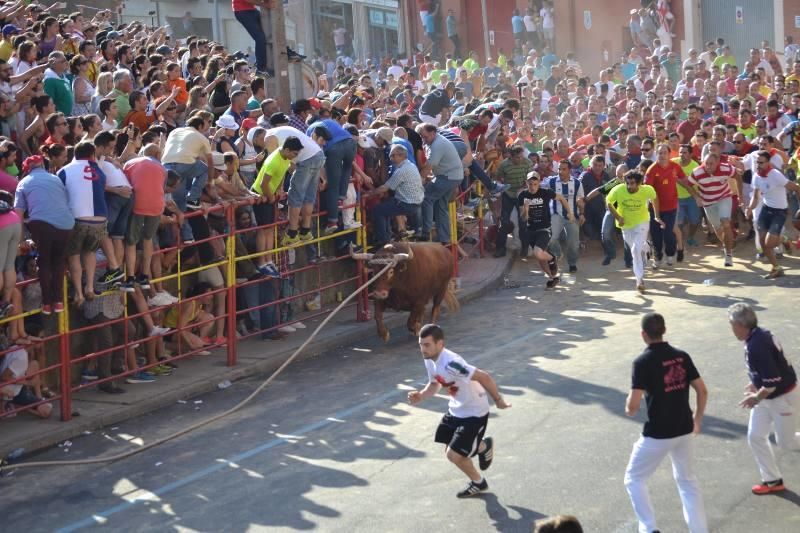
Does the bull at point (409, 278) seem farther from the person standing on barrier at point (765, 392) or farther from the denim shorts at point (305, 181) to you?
the person standing on barrier at point (765, 392)

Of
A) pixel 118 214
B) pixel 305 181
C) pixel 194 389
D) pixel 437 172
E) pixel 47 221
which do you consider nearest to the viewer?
pixel 47 221

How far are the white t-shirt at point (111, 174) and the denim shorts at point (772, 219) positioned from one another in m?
9.93

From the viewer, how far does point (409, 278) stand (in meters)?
16.3

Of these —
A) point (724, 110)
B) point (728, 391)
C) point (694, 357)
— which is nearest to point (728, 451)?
point (728, 391)

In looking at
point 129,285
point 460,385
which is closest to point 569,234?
point 129,285

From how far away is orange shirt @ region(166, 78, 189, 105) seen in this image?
A: 1802 centimetres

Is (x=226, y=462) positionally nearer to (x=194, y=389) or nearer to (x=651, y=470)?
(x=194, y=389)

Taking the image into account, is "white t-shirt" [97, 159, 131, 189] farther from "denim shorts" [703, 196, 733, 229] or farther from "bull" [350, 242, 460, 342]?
"denim shorts" [703, 196, 733, 229]

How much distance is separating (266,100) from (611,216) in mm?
6590

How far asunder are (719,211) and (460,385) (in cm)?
1102

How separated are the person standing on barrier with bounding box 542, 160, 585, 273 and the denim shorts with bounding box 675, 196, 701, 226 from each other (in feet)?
5.37

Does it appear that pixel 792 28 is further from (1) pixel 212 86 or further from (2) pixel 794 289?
(1) pixel 212 86

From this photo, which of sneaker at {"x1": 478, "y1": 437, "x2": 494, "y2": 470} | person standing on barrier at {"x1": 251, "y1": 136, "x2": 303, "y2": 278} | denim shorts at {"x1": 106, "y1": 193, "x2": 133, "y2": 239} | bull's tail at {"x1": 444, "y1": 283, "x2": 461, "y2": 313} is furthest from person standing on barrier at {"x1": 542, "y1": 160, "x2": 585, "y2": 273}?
sneaker at {"x1": 478, "y1": 437, "x2": 494, "y2": 470}

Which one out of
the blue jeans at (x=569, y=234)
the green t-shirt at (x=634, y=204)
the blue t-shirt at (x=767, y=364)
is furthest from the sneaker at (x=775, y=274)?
the blue t-shirt at (x=767, y=364)
